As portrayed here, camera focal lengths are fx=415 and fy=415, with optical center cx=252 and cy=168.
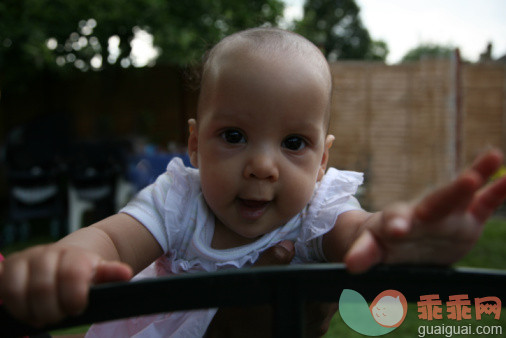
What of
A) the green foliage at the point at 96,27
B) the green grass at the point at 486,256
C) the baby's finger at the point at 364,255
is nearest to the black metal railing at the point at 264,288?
the baby's finger at the point at 364,255

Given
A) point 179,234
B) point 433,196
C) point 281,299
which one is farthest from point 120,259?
point 433,196

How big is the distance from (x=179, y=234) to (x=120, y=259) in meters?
0.26

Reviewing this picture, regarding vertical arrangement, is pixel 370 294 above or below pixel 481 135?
below

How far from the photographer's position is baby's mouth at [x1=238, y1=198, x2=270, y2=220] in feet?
3.58

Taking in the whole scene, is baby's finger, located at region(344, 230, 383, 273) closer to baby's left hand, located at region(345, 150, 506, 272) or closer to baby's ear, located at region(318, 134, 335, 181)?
baby's left hand, located at region(345, 150, 506, 272)

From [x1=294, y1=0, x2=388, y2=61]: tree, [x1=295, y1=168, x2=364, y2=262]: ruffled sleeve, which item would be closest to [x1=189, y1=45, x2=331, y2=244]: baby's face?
[x1=295, y1=168, x2=364, y2=262]: ruffled sleeve

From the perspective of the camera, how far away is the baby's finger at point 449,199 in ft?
1.82

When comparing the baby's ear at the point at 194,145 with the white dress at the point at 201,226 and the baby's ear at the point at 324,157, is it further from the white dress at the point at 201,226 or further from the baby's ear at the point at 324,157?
the baby's ear at the point at 324,157

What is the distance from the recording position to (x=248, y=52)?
113cm

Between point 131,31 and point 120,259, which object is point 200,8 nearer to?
point 131,31

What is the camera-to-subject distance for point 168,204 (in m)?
1.26

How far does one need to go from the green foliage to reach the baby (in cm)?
533

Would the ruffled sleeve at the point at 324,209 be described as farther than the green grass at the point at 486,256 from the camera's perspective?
No

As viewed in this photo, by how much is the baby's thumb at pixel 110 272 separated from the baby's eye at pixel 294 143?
1.81 feet
